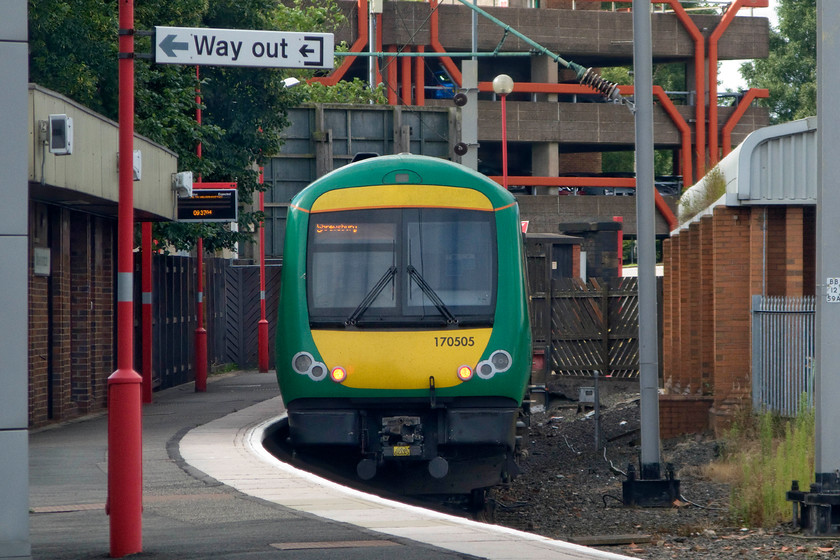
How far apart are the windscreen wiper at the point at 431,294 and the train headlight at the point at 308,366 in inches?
49.1

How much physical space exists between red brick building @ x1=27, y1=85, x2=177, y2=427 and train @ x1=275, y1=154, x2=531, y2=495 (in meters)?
3.35

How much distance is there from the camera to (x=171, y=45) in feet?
28.3

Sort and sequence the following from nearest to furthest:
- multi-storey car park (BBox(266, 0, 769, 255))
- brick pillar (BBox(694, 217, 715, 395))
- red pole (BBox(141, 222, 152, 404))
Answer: brick pillar (BBox(694, 217, 715, 395)) < red pole (BBox(141, 222, 152, 404)) < multi-storey car park (BBox(266, 0, 769, 255))

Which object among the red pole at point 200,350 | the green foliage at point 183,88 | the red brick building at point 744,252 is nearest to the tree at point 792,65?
the green foliage at point 183,88

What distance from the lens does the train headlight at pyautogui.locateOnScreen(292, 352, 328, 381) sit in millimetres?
11867

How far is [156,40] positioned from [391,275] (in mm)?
4205

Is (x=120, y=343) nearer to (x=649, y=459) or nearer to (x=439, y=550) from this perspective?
(x=439, y=550)

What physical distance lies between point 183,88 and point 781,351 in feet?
39.7

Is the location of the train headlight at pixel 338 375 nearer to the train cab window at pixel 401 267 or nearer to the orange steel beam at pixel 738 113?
the train cab window at pixel 401 267

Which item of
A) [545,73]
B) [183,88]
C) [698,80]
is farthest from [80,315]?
[698,80]

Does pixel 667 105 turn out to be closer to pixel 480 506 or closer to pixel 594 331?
pixel 594 331

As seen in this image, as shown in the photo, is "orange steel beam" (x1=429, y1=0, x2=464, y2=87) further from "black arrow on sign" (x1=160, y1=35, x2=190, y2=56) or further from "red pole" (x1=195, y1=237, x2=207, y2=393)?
"black arrow on sign" (x1=160, y1=35, x2=190, y2=56)

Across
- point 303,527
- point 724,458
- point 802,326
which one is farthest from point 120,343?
point 802,326

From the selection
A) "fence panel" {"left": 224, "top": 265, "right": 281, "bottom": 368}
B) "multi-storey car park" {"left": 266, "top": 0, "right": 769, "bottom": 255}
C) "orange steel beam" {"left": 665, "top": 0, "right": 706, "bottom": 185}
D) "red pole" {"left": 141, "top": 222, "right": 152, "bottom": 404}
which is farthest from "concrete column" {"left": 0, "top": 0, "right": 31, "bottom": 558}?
"orange steel beam" {"left": 665, "top": 0, "right": 706, "bottom": 185}
